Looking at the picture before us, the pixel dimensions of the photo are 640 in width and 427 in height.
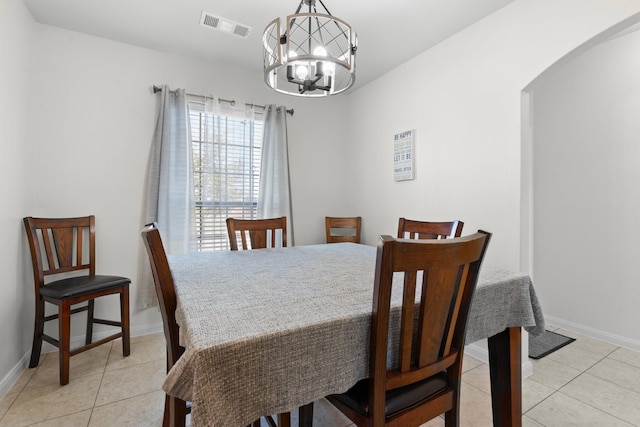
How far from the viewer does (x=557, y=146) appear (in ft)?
8.79

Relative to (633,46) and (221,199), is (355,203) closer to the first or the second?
(221,199)

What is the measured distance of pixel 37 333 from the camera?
6.62 feet

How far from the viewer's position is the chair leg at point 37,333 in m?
2.00

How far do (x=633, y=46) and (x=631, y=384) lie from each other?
94.2 inches

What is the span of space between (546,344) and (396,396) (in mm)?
2153

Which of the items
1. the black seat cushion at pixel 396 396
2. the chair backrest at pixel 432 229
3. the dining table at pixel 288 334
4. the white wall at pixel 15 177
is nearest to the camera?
the dining table at pixel 288 334

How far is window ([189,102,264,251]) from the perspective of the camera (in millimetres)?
2803

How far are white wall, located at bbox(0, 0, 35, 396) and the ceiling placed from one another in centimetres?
36

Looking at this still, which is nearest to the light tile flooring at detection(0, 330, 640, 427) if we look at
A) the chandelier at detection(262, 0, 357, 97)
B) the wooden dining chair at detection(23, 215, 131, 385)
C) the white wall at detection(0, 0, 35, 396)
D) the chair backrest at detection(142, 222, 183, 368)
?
the wooden dining chair at detection(23, 215, 131, 385)

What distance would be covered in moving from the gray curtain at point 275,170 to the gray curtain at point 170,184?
68 centimetres

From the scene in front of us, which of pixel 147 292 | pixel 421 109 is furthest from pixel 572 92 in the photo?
pixel 147 292

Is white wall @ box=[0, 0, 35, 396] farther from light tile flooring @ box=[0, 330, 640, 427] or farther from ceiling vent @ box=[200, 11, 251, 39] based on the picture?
ceiling vent @ box=[200, 11, 251, 39]

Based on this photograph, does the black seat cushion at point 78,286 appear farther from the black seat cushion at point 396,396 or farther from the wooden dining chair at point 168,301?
the black seat cushion at point 396,396

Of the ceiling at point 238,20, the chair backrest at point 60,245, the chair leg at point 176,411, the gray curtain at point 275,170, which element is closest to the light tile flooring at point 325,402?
the chair backrest at point 60,245
